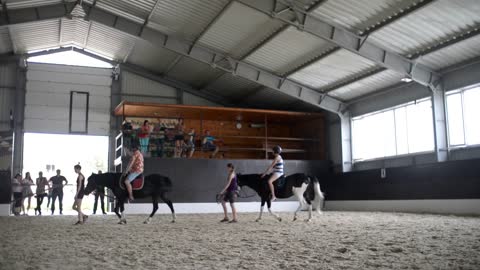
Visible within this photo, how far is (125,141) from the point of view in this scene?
20562mm

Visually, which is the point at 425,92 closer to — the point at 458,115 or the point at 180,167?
the point at 458,115

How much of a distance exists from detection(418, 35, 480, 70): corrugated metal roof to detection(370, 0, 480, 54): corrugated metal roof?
484 mm

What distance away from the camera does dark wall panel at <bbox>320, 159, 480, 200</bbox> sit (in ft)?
48.7

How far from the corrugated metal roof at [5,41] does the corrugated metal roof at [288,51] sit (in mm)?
11016

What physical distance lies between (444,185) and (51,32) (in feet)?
61.1

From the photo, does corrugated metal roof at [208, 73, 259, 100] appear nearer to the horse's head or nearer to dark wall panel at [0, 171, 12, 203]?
dark wall panel at [0, 171, 12, 203]

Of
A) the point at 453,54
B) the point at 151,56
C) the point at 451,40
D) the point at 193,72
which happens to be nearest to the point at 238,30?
the point at 193,72

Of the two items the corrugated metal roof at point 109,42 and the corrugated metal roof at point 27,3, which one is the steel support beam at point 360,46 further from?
the corrugated metal roof at point 109,42

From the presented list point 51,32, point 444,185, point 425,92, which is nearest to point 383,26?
point 425,92

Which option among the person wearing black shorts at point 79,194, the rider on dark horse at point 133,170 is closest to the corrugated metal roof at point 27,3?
the person wearing black shorts at point 79,194

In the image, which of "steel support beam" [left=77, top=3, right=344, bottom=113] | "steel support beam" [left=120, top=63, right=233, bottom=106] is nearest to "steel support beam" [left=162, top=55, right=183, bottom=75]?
"steel support beam" [left=120, top=63, right=233, bottom=106]

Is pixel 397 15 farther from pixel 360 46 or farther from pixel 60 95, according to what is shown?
pixel 60 95

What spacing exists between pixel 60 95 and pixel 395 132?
54.5 ft

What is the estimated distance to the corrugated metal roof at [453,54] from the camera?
14.5m
